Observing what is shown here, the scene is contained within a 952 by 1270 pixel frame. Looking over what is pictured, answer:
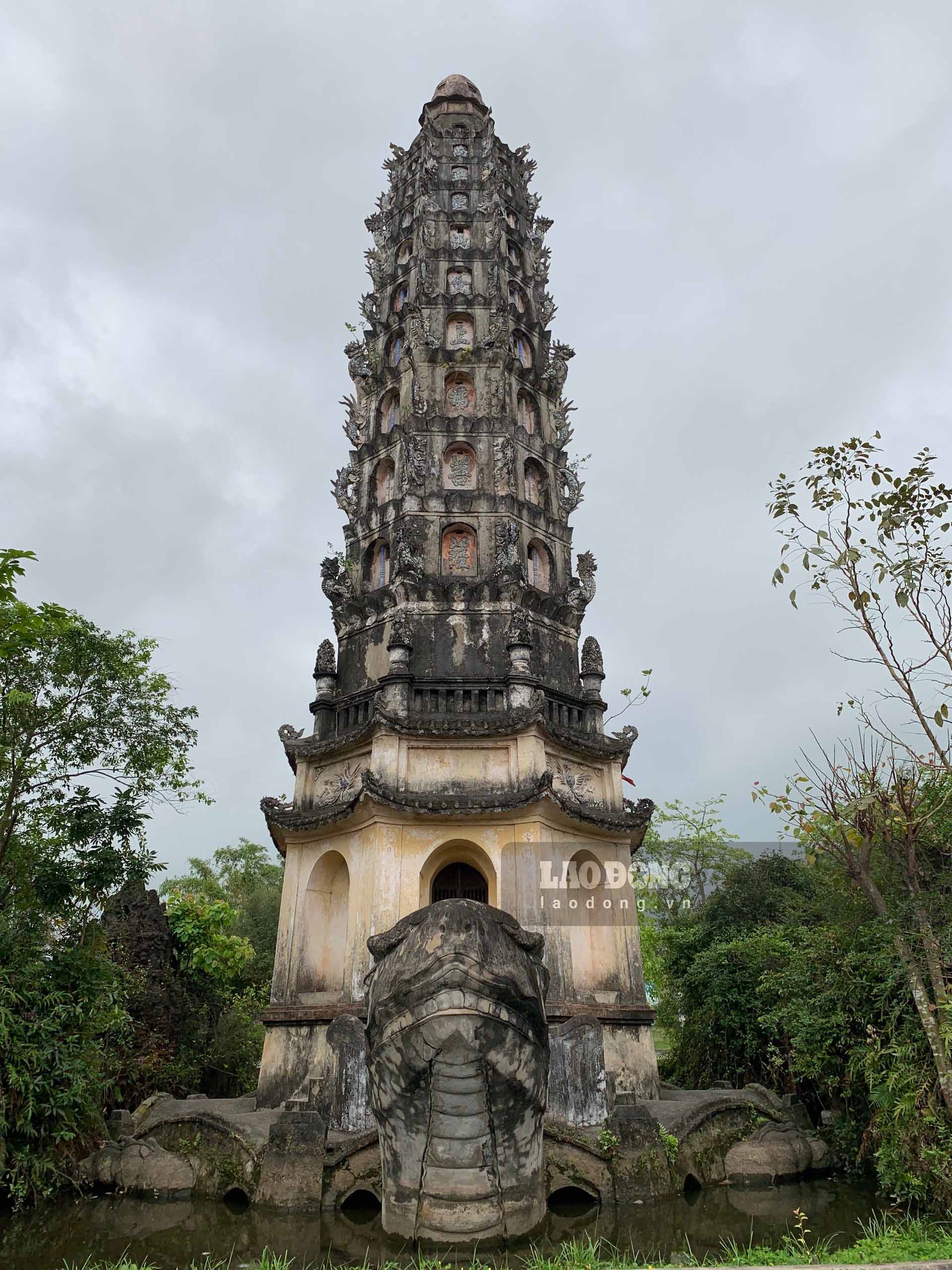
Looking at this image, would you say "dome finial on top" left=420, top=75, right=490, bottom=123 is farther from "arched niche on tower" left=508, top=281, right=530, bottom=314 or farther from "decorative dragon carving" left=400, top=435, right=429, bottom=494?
"decorative dragon carving" left=400, top=435, right=429, bottom=494

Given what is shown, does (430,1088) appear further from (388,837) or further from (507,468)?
(507,468)

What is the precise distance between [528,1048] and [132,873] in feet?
Answer: 29.7

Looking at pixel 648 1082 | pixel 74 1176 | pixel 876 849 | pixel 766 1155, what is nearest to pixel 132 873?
pixel 74 1176

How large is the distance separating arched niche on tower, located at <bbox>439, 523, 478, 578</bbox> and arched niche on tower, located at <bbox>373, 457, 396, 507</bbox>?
2154 millimetres

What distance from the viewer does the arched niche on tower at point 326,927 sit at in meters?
16.3

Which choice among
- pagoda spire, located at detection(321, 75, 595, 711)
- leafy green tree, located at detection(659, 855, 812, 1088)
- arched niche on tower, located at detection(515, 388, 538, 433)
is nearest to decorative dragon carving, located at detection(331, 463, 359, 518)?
pagoda spire, located at detection(321, 75, 595, 711)

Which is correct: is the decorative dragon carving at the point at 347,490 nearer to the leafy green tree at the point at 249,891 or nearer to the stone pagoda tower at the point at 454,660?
the stone pagoda tower at the point at 454,660

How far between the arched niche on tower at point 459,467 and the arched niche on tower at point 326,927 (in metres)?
8.79

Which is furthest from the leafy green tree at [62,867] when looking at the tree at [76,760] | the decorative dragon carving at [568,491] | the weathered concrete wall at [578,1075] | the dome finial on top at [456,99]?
the dome finial on top at [456,99]

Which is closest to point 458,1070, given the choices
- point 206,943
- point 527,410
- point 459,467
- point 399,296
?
point 459,467

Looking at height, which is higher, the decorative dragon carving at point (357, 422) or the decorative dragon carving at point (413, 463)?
the decorative dragon carving at point (357, 422)

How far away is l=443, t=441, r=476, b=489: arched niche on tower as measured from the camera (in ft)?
66.7

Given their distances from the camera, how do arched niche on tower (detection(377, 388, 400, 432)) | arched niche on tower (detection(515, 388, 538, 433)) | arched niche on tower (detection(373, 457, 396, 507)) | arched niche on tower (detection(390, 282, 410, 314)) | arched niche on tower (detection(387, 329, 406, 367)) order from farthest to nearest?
1. arched niche on tower (detection(390, 282, 410, 314))
2. arched niche on tower (detection(387, 329, 406, 367))
3. arched niche on tower (detection(377, 388, 400, 432))
4. arched niche on tower (detection(515, 388, 538, 433))
5. arched niche on tower (detection(373, 457, 396, 507))

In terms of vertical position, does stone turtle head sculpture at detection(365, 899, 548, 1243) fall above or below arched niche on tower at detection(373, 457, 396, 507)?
below
